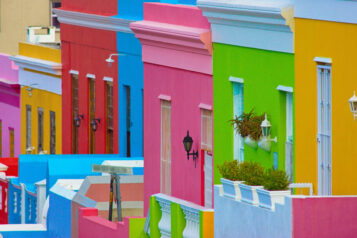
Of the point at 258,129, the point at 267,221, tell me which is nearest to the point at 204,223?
the point at 258,129

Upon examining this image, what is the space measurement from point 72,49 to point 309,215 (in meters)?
18.9

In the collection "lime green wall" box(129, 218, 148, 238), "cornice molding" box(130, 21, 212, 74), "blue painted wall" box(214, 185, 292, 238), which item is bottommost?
"lime green wall" box(129, 218, 148, 238)

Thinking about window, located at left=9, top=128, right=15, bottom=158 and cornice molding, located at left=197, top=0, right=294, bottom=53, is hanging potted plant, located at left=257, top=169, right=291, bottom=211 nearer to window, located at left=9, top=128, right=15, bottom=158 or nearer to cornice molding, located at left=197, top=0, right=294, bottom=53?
cornice molding, located at left=197, top=0, right=294, bottom=53

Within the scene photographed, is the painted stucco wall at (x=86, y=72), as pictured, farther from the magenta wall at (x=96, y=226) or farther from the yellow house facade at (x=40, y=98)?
the magenta wall at (x=96, y=226)

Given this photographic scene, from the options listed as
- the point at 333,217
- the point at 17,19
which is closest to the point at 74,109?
the point at 17,19

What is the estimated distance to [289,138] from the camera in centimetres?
2025

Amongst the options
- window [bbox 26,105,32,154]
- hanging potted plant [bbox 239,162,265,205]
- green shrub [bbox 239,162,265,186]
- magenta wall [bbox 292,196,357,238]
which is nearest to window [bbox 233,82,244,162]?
green shrub [bbox 239,162,265,186]

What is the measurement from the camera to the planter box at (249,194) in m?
19.0

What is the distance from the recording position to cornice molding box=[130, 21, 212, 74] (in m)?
23.1

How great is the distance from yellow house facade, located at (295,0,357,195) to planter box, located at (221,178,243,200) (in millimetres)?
819

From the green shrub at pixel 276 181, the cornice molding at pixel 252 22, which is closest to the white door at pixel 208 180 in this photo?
the cornice molding at pixel 252 22

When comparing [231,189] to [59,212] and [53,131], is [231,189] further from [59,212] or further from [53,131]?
[53,131]

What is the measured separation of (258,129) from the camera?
68.6 ft

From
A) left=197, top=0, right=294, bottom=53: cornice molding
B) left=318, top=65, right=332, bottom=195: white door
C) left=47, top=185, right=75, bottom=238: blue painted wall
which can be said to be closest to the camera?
left=318, top=65, right=332, bottom=195: white door
